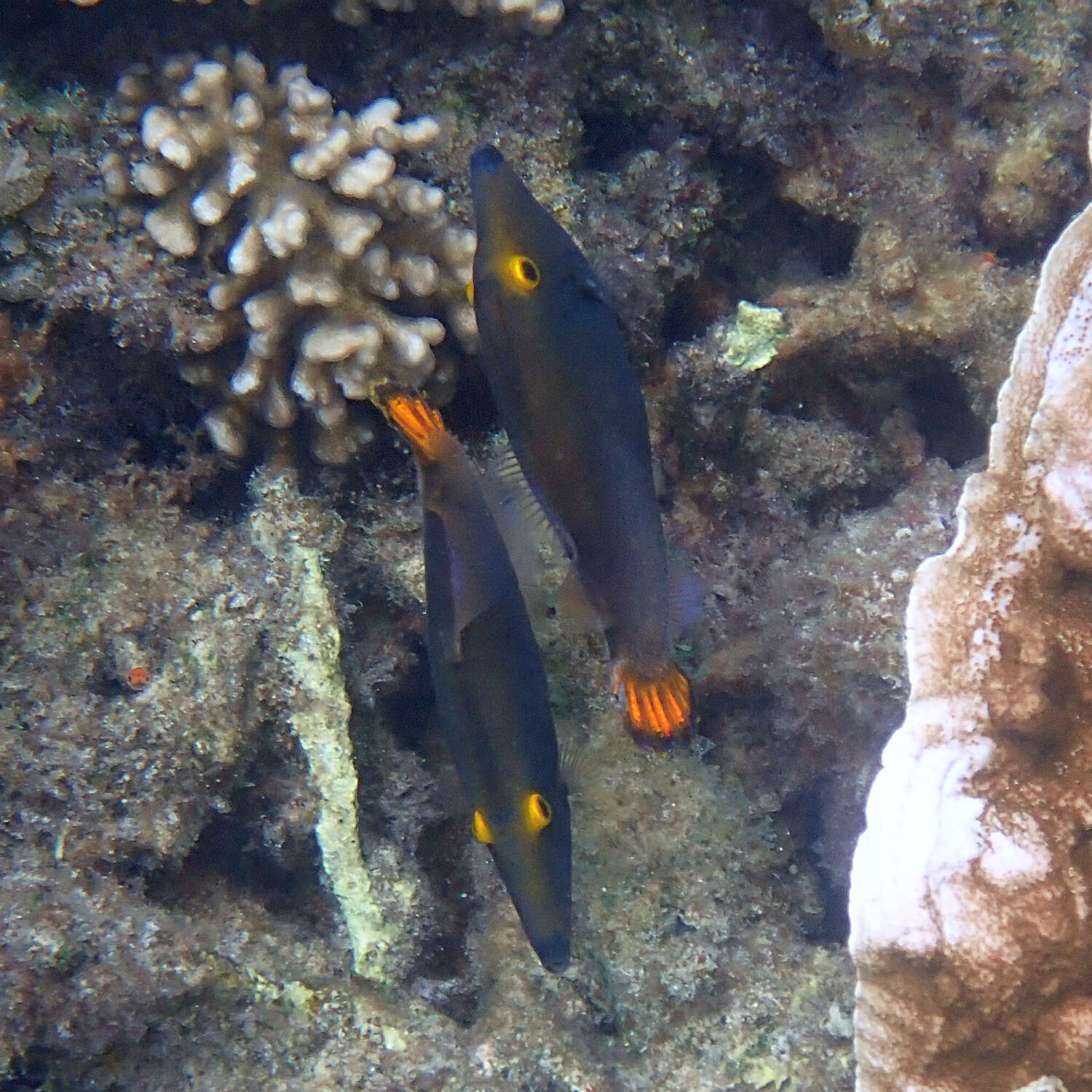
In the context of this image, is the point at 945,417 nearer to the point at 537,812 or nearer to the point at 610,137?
the point at 610,137

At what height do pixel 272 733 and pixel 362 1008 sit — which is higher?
pixel 272 733

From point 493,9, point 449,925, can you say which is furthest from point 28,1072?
point 493,9

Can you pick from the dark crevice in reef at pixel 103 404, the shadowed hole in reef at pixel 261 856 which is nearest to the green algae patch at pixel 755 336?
the dark crevice in reef at pixel 103 404

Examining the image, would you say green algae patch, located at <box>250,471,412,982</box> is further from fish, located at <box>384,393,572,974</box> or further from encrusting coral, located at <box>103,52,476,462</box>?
fish, located at <box>384,393,572,974</box>

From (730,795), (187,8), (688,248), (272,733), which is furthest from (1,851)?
(688,248)

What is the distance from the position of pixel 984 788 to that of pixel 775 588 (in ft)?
3.21

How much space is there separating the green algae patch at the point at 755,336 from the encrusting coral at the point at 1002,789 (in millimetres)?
928

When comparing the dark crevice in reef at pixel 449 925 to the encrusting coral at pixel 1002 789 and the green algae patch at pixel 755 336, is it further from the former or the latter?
the green algae patch at pixel 755 336

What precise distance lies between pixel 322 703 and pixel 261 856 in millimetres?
711

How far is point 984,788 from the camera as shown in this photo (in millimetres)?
2227

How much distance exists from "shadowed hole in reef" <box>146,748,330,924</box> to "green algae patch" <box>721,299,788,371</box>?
216 centimetres

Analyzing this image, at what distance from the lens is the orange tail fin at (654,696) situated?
2.18m

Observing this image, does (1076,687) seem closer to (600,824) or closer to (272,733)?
(600,824)

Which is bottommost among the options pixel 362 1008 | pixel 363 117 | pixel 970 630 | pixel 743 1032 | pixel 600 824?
pixel 362 1008
